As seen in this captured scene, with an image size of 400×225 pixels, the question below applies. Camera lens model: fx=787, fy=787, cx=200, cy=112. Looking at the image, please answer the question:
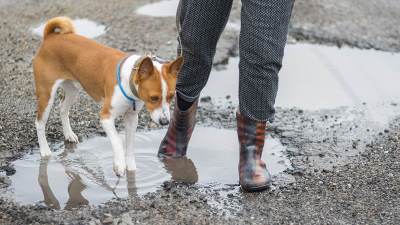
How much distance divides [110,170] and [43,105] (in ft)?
1.91

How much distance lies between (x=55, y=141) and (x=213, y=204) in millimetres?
1373

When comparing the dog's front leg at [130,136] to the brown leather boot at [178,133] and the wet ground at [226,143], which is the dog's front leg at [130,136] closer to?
the wet ground at [226,143]

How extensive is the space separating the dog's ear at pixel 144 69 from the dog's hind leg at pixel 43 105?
84 centimetres

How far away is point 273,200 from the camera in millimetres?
4309

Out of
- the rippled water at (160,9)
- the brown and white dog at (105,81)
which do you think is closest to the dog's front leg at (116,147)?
the brown and white dog at (105,81)

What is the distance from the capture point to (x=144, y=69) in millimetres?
4082

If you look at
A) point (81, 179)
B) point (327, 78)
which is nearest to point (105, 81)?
point (81, 179)

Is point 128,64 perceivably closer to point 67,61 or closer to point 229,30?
point 67,61

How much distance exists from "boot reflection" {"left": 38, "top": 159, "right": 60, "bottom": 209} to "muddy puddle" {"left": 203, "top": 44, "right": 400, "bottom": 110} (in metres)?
1.68

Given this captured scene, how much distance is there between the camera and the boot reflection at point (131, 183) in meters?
4.39

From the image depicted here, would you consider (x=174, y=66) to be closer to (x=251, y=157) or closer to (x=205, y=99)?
(x=251, y=157)

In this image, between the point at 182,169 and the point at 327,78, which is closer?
the point at 182,169

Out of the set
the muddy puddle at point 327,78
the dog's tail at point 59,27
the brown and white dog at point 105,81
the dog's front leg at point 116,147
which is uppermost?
the dog's tail at point 59,27

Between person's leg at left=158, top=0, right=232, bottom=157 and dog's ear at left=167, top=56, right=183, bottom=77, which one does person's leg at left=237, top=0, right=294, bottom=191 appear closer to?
person's leg at left=158, top=0, right=232, bottom=157
